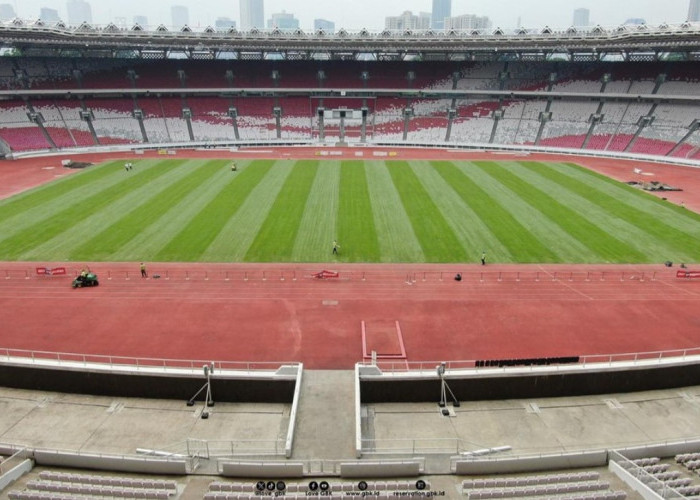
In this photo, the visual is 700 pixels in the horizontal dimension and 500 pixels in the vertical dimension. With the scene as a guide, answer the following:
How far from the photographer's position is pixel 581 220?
39.7 m

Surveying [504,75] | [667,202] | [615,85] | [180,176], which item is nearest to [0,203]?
[180,176]

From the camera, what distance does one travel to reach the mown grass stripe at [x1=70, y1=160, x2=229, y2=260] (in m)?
32.9

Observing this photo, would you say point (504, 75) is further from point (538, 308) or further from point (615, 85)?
point (538, 308)

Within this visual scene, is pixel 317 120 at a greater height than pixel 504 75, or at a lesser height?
lesser

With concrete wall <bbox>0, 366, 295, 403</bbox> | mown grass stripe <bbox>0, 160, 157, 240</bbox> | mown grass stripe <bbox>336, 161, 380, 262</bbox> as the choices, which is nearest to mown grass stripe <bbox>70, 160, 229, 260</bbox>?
mown grass stripe <bbox>0, 160, 157, 240</bbox>

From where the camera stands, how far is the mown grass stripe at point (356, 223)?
32531 mm

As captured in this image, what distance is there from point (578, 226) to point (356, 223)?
52.6ft

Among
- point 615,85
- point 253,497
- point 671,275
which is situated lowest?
point 671,275

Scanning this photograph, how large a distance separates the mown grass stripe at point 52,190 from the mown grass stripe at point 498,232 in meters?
33.9

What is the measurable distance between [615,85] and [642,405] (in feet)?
230

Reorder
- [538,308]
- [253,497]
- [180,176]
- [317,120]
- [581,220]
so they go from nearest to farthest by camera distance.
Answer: [253,497] → [538,308] → [581,220] → [180,176] → [317,120]

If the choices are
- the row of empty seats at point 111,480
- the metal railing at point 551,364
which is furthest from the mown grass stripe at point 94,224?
the row of empty seats at point 111,480

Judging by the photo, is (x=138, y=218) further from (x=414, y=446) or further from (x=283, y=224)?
(x=414, y=446)

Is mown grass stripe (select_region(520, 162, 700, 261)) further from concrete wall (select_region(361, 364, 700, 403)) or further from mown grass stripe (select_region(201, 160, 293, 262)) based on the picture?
mown grass stripe (select_region(201, 160, 293, 262))
